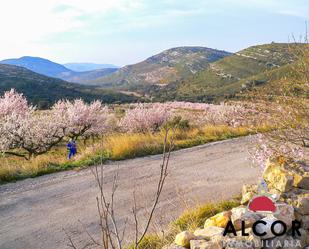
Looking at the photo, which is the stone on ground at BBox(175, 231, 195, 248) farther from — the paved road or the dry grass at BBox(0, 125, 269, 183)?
the dry grass at BBox(0, 125, 269, 183)

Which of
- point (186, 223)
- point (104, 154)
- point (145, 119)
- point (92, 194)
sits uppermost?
point (145, 119)

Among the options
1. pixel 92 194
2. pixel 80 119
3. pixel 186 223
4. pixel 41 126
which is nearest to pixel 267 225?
pixel 186 223

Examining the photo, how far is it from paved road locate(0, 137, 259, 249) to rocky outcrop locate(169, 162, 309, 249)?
1.88m

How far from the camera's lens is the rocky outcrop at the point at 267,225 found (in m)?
4.12

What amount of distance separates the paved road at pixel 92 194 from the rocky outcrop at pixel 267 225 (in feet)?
6.18

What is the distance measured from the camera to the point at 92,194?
28.6 ft

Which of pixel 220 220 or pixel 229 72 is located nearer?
pixel 220 220

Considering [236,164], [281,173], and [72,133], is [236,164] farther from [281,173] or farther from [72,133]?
[72,133]

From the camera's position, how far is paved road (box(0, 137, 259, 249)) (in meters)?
6.83

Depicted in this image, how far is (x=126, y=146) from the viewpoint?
41.5ft

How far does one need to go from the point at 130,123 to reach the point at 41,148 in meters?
5.35

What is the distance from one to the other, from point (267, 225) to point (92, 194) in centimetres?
521

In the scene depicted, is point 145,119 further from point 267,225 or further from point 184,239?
point 267,225

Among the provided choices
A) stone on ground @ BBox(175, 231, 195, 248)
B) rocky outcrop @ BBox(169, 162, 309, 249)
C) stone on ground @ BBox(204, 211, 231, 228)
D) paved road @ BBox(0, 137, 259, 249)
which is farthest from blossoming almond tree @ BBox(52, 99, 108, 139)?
stone on ground @ BBox(175, 231, 195, 248)
